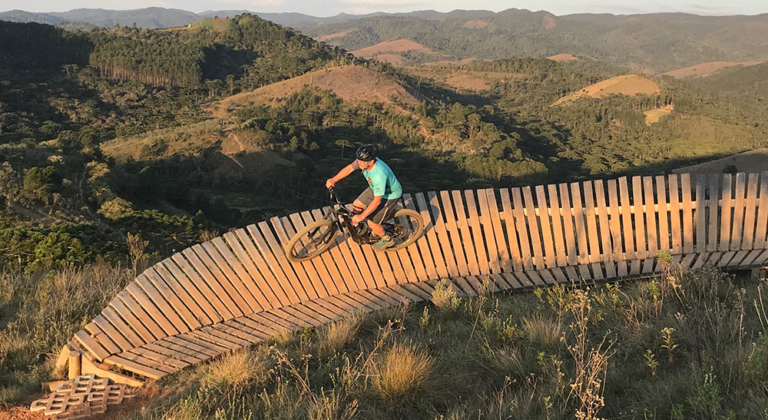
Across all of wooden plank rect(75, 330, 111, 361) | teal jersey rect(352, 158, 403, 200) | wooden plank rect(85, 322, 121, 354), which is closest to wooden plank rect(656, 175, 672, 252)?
teal jersey rect(352, 158, 403, 200)

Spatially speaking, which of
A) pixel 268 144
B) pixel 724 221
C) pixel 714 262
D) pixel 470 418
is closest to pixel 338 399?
pixel 470 418

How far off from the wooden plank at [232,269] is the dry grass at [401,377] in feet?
7.50

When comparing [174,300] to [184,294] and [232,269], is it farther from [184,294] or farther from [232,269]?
[232,269]

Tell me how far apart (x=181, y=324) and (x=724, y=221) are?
258 inches

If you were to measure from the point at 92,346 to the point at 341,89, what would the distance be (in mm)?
87225

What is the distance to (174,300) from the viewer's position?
213 inches

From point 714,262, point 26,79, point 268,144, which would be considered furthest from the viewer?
point 26,79

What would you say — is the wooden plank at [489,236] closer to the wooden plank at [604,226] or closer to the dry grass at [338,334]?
the wooden plank at [604,226]

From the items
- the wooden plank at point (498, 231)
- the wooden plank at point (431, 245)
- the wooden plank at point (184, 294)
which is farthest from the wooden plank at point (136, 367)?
the wooden plank at point (498, 231)

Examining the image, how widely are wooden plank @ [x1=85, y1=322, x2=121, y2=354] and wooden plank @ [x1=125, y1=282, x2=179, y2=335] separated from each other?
368mm

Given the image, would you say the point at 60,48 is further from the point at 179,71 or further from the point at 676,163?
the point at 676,163

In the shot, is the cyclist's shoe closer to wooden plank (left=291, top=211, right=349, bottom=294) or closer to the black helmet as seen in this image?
wooden plank (left=291, top=211, right=349, bottom=294)

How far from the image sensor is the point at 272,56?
12044 cm

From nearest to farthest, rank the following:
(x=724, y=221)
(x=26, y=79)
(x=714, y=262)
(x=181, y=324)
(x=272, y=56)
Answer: (x=181, y=324)
(x=714, y=262)
(x=724, y=221)
(x=26, y=79)
(x=272, y=56)
